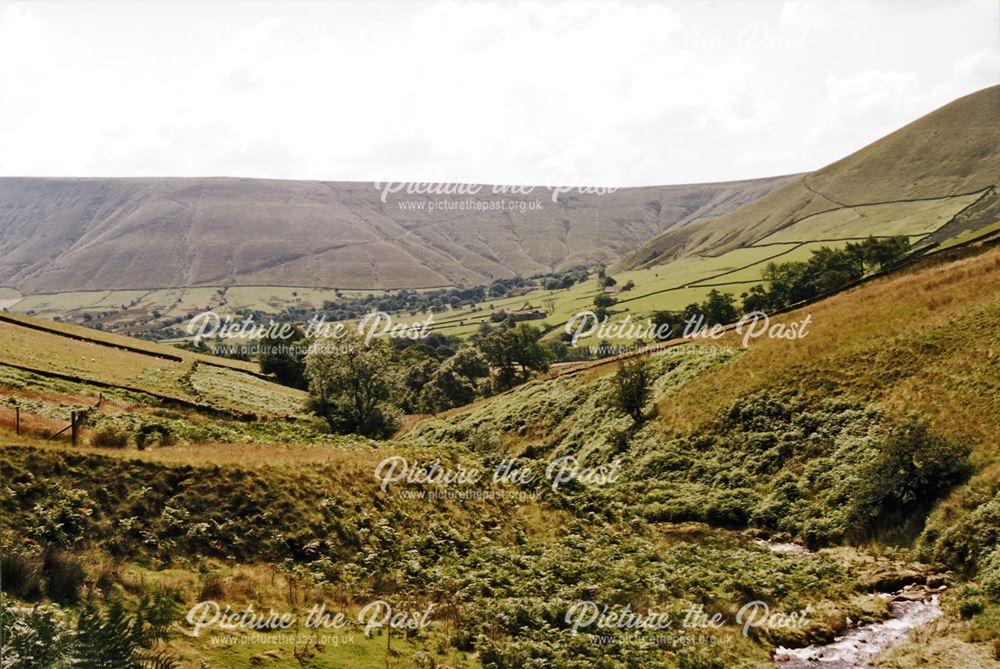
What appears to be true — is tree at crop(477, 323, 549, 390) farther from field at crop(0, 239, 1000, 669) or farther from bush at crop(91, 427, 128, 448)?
bush at crop(91, 427, 128, 448)

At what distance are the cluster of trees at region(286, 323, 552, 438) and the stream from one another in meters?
49.6

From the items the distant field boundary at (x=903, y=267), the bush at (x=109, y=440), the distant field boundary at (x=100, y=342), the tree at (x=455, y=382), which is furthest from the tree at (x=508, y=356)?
the bush at (x=109, y=440)

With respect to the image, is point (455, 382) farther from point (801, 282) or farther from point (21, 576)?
point (21, 576)

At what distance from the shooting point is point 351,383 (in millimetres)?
65500

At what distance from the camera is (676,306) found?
146 meters

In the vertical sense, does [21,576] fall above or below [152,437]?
below

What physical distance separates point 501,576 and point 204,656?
1084 centimetres

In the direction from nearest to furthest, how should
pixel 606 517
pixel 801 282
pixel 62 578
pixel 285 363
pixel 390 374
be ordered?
pixel 62 578 → pixel 606 517 → pixel 390 374 → pixel 285 363 → pixel 801 282

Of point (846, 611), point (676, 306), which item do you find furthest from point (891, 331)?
point (676, 306)

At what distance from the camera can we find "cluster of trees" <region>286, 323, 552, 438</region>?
65.6 m

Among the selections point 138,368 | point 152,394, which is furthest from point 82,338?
point 152,394

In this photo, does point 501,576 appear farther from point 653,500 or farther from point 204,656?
point 653,500

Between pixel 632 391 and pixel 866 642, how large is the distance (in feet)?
88.0

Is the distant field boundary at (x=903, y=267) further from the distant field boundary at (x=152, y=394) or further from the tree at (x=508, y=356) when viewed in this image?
the tree at (x=508, y=356)
